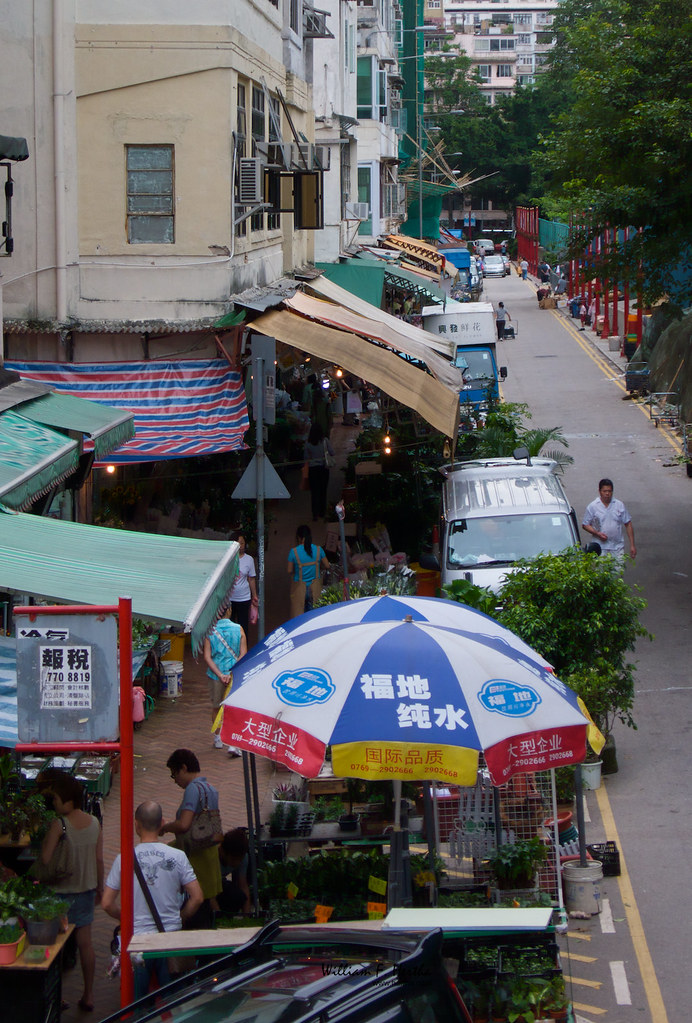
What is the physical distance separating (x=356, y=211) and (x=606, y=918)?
88.7ft

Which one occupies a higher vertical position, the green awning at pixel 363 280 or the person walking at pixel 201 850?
the green awning at pixel 363 280

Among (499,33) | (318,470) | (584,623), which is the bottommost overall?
(584,623)

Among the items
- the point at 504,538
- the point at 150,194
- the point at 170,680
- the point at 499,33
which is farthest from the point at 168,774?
the point at 499,33

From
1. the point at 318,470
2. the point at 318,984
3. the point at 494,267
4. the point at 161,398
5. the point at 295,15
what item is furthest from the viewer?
the point at 494,267

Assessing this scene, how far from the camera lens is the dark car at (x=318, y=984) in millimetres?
4238

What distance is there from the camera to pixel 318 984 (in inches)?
175

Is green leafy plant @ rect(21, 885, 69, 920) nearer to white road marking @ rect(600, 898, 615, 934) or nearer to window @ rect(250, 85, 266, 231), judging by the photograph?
white road marking @ rect(600, 898, 615, 934)

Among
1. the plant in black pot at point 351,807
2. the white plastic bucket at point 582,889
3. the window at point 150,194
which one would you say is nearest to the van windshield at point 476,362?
the window at point 150,194

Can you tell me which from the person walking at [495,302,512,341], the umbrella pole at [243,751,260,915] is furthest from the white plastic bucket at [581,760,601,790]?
the person walking at [495,302,512,341]

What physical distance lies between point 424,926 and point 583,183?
14.7 meters

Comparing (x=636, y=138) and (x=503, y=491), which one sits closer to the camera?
(x=503, y=491)

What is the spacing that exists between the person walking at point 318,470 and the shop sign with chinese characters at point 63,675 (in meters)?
14.3

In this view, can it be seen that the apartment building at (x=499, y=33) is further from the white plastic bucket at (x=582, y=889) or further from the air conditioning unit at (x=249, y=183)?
the white plastic bucket at (x=582, y=889)

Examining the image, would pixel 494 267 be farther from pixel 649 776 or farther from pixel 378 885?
pixel 378 885
